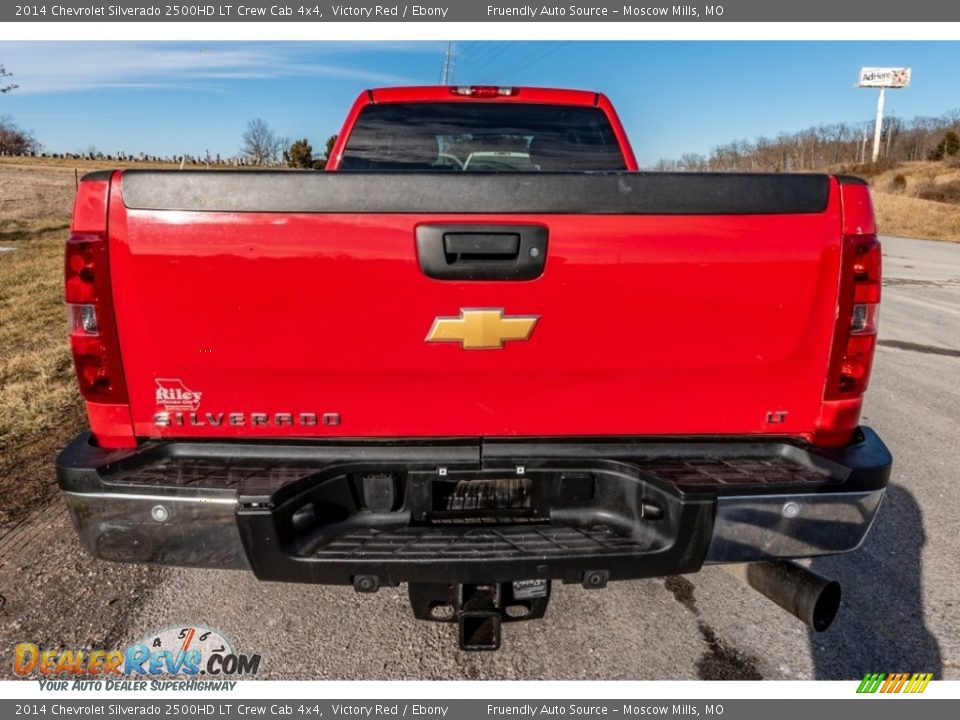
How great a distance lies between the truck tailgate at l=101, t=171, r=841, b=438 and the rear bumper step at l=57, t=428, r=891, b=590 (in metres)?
0.12

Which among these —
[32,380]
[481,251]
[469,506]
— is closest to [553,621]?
[469,506]

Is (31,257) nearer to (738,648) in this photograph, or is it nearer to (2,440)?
(2,440)

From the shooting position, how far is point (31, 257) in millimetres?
14250

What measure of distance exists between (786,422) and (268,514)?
5.62ft

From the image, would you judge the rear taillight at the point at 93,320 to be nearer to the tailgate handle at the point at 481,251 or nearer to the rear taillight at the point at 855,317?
the tailgate handle at the point at 481,251

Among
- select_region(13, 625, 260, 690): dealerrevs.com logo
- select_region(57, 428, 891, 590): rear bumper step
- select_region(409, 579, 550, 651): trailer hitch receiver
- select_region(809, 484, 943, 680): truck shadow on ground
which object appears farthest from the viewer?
select_region(809, 484, 943, 680): truck shadow on ground

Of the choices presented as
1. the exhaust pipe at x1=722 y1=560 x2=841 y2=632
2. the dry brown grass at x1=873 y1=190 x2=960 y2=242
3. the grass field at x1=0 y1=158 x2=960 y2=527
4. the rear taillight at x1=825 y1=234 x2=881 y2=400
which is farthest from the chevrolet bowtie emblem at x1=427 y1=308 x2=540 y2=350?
the dry brown grass at x1=873 y1=190 x2=960 y2=242

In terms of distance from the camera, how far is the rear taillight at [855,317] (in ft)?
7.30

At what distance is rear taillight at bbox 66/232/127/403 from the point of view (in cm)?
213

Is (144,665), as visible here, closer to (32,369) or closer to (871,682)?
(871,682)

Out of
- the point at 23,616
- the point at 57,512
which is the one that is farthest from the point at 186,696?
the point at 57,512

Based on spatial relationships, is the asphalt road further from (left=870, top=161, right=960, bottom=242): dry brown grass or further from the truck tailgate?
(left=870, top=161, right=960, bottom=242): dry brown grass

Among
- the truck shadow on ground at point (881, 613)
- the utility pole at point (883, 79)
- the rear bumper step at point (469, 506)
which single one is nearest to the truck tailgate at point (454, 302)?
the rear bumper step at point (469, 506)

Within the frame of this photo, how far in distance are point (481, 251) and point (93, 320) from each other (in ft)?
4.05
